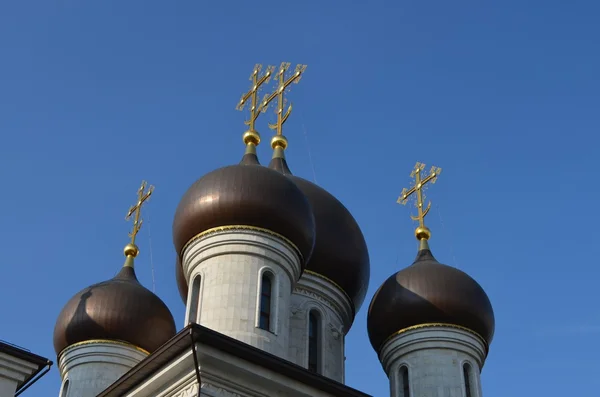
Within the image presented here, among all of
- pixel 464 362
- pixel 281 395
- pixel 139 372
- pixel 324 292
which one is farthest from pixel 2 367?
pixel 464 362

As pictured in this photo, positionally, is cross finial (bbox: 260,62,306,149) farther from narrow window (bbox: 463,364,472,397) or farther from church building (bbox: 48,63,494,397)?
narrow window (bbox: 463,364,472,397)

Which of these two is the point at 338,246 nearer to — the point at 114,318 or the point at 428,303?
the point at 428,303

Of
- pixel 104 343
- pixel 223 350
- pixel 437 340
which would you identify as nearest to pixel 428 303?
pixel 437 340

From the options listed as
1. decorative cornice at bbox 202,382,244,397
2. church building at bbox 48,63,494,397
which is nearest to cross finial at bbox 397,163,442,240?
church building at bbox 48,63,494,397

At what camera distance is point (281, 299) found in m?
15.4

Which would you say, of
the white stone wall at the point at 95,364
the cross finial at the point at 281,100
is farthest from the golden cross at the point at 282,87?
the white stone wall at the point at 95,364

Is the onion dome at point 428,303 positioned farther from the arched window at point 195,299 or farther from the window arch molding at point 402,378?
the arched window at point 195,299

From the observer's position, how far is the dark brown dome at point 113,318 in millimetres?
18047

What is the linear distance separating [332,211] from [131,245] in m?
4.27

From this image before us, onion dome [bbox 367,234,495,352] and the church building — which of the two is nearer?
the church building

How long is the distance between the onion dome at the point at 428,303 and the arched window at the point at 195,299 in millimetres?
3944

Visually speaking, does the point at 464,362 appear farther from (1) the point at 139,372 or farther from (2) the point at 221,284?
(1) the point at 139,372

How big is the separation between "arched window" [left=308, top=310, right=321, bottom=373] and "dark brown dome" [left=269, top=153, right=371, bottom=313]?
2.66ft

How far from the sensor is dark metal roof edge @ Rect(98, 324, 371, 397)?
40.1ft
